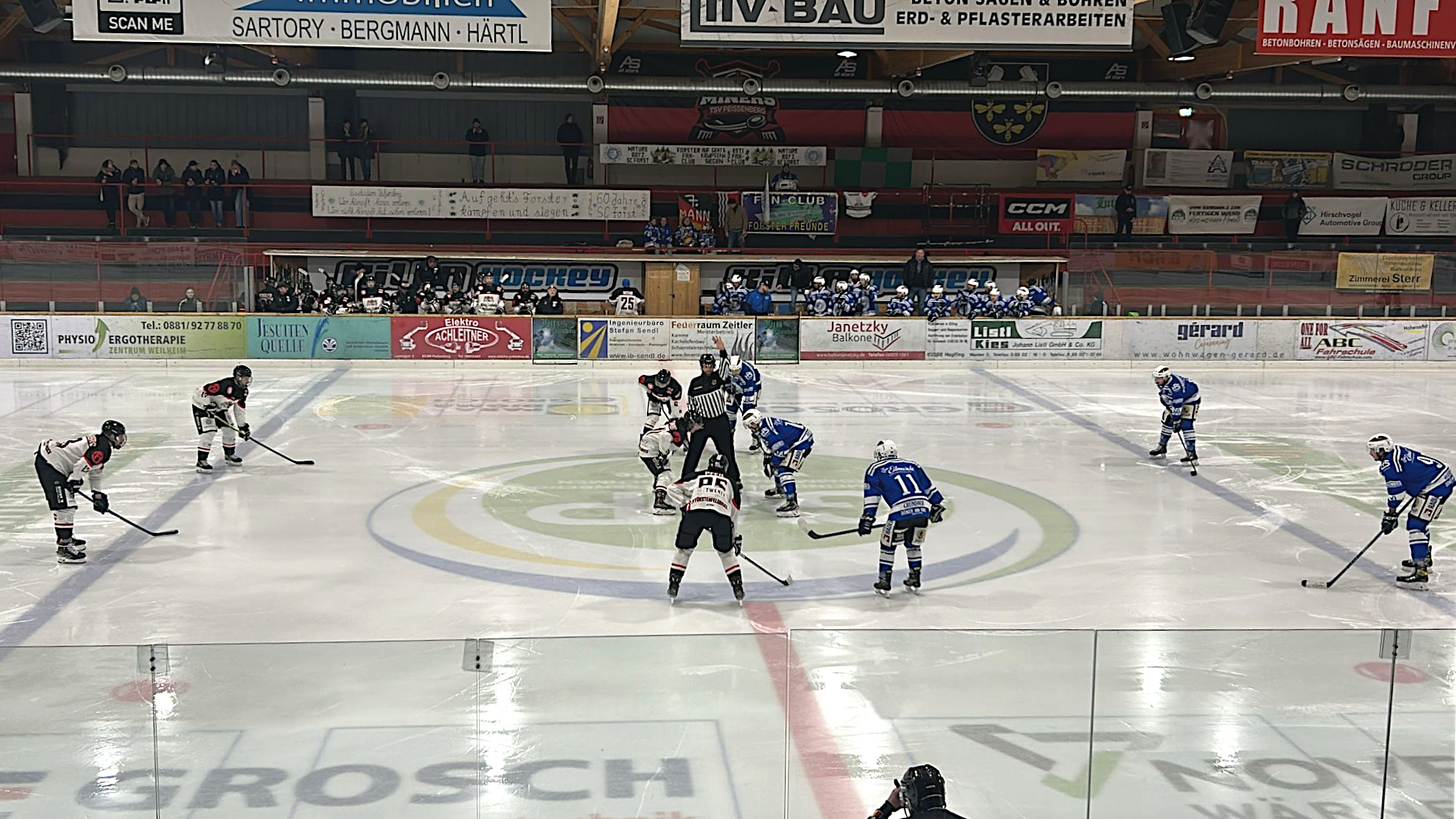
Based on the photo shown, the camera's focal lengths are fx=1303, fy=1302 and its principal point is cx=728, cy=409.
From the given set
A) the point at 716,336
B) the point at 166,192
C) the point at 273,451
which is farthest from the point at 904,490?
the point at 166,192

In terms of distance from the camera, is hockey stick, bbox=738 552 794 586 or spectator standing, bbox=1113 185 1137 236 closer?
hockey stick, bbox=738 552 794 586

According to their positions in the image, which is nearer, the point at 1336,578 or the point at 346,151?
the point at 1336,578

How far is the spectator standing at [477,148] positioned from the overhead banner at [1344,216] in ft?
66.0

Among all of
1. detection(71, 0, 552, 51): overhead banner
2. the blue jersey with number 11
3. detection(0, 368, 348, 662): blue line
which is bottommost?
detection(0, 368, 348, 662): blue line

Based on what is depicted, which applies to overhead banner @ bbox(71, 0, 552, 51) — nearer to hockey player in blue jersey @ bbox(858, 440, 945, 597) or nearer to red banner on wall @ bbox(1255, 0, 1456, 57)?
hockey player in blue jersey @ bbox(858, 440, 945, 597)

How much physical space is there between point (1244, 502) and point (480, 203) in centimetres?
2056

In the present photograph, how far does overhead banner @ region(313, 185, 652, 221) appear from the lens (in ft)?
96.4

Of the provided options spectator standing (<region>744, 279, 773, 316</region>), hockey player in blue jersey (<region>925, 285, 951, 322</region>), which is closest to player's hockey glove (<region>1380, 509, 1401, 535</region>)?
hockey player in blue jersey (<region>925, 285, 951, 322</region>)

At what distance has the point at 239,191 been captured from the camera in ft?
95.7

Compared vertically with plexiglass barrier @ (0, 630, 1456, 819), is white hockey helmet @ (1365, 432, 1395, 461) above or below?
above

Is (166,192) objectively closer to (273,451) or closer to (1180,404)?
(273,451)

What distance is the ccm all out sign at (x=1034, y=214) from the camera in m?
31.3

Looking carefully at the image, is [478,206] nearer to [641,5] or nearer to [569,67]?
[569,67]

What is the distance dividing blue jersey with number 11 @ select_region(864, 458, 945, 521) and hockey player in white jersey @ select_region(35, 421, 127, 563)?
20.0ft
